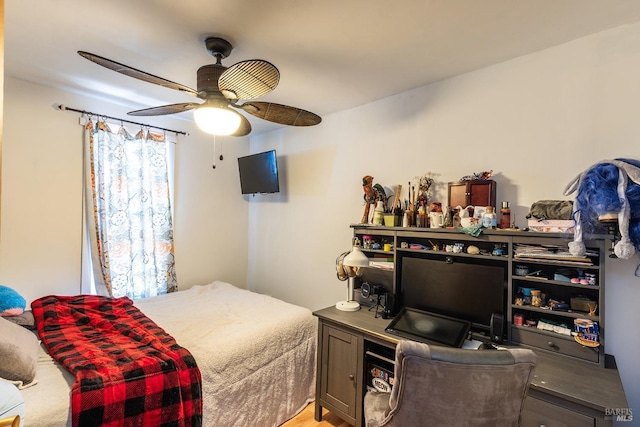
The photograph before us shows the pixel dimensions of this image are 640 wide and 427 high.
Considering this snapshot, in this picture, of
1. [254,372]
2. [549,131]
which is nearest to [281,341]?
[254,372]

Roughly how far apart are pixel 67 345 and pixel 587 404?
2.56 m

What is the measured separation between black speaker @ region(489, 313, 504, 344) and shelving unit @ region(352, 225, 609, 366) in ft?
0.25

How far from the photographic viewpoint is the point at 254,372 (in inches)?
82.2

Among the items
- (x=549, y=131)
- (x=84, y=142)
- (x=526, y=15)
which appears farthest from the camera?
(x=84, y=142)

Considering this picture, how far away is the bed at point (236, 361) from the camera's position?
154cm

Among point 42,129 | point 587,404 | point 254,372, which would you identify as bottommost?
point 254,372

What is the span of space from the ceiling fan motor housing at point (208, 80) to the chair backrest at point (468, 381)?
5.27ft

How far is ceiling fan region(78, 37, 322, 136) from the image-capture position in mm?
1474

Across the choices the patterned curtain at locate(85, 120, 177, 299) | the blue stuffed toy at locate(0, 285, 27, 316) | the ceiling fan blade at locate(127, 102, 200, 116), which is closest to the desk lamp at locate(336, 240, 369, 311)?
the ceiling fan blade at locate(127, 102, 200, 116)

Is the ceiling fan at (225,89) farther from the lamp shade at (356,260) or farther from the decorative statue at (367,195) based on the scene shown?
the lamp shade at (356,260)

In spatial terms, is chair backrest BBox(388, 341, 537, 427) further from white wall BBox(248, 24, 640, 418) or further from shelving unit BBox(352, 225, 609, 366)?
white wall BBox(248, 24, 640, 418)

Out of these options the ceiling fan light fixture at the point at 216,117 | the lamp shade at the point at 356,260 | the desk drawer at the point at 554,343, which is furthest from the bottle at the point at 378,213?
the ceiling fan light fixture at the point at 216,117

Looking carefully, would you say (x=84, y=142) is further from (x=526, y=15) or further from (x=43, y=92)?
(x=526, y=15)

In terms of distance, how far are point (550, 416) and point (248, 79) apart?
2.04 m
